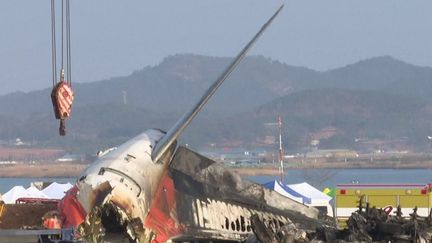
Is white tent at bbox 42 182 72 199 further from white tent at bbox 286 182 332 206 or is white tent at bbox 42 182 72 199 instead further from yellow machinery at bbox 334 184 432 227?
yellow machinery at bbox 334 184 432 227

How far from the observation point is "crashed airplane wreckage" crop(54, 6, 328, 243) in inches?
918

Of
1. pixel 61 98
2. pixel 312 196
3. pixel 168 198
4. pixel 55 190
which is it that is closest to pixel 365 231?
pixel 168 198

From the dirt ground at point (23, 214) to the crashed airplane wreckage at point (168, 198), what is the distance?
2.50m

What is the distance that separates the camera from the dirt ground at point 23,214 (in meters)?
27.0

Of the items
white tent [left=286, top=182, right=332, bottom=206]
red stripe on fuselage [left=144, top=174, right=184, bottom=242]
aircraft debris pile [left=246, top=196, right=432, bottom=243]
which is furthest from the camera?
white tent [left=286, top=182, right=332, bottom=206]

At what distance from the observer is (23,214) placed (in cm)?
2755

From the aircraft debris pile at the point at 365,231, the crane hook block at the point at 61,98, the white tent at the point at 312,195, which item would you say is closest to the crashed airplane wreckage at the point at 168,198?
the crane hook block at the point at 61,98

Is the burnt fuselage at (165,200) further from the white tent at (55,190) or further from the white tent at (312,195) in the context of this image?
the white tent at (55,190)

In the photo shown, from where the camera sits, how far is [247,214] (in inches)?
1097

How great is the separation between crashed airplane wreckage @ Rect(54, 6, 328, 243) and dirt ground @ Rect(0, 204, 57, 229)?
8.20 ft

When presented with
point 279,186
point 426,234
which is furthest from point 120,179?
point 279,186

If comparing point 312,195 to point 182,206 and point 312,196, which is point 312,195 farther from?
point 182,206

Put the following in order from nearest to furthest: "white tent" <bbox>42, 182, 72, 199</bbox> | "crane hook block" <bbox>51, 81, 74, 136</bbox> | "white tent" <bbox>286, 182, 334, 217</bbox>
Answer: "crane hook block" <bbox>51, 81, 74, 136</bbox> → "white tent" <bbox>286, 182, 334, 217</bbox> → "white tent" <bbox>42, 182, 72, 199</bbox>

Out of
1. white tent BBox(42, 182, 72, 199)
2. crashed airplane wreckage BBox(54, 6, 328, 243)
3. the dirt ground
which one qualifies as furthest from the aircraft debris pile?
white tent BBox(42, 182, 72, 199)
